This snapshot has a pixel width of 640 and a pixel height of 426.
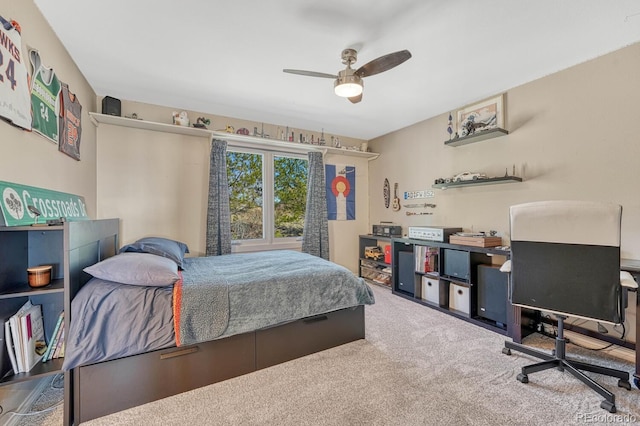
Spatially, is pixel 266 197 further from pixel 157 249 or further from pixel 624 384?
pixel 624 384

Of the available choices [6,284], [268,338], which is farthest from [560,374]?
[6,284]

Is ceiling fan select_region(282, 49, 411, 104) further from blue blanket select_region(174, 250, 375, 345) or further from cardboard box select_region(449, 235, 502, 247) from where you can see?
cardboard box select_region(449, 235, 502, 247)

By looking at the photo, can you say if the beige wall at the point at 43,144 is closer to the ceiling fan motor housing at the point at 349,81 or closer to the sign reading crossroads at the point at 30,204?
the sign reading crossroads at the point at 30,204

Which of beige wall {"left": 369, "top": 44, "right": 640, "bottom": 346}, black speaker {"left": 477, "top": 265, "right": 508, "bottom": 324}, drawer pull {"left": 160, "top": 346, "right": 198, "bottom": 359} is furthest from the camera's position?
black speaker {"left": 477, "top": 265, "right": 508, "bottom": 324}

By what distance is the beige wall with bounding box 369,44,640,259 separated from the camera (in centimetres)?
218

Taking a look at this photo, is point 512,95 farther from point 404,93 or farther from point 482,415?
point 482,415

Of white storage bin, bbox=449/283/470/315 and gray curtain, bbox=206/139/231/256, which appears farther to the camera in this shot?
gray curtain, bbox=206/139/231/256

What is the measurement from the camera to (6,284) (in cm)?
142

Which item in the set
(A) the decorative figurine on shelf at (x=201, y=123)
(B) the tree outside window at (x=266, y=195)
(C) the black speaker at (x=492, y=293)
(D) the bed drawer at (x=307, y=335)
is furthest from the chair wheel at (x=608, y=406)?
(A) the decorative figurine on shelf at (x=201, y=123)

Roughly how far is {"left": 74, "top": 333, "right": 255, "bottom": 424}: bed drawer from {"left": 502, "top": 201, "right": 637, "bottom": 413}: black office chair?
6.62 ft

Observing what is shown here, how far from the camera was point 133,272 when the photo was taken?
63.8 inches

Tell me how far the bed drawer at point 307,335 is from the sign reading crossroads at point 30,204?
1.52 meters

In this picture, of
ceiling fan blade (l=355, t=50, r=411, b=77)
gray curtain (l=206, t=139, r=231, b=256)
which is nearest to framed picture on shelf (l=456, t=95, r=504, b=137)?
ceiling fan blade (l=355, t=50, r=411, b=77)

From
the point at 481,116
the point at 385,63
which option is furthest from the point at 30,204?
the point at 481,116
